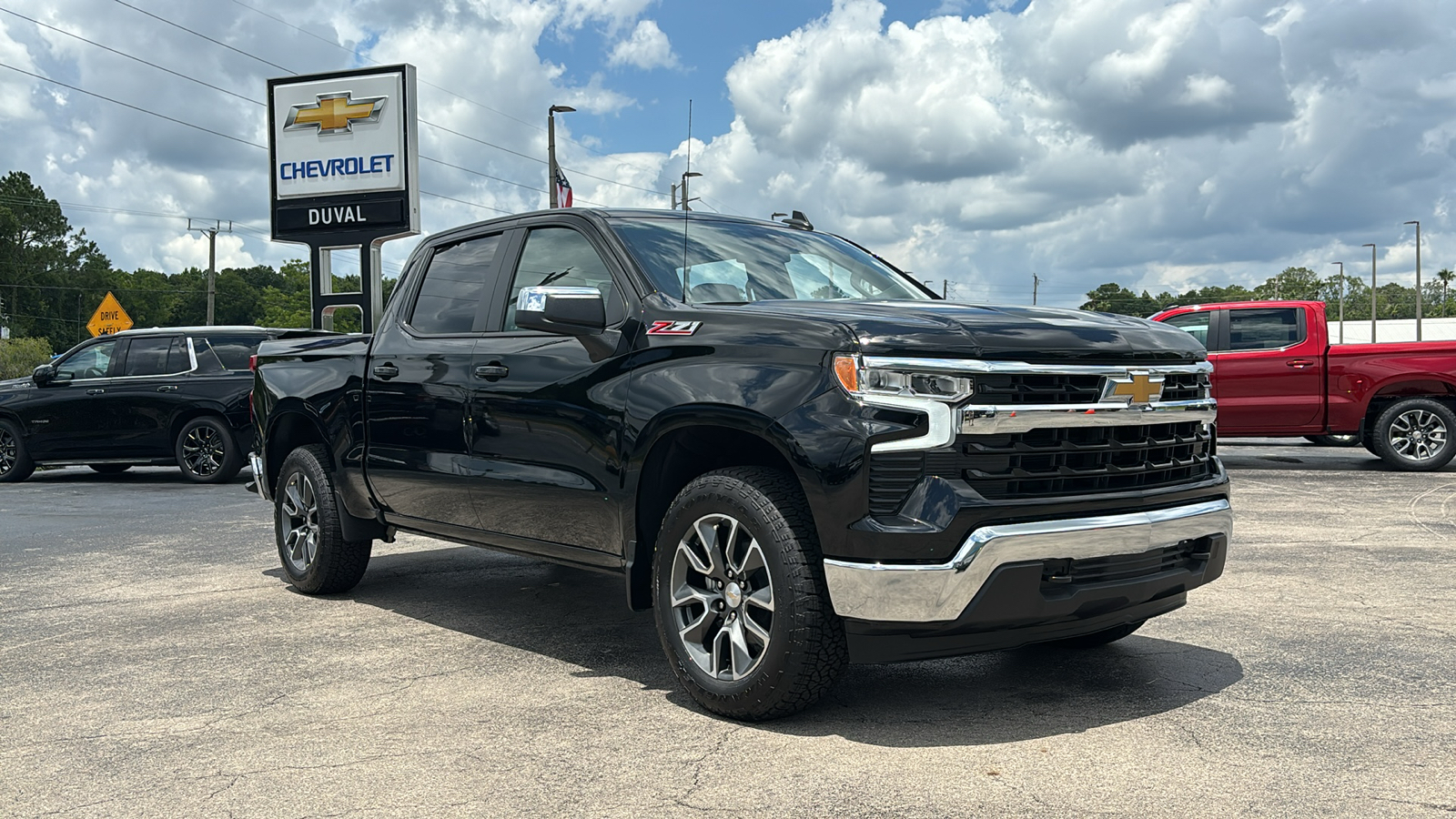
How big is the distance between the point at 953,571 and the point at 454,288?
3.23m

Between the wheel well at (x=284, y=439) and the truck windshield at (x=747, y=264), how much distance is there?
2.72 meters

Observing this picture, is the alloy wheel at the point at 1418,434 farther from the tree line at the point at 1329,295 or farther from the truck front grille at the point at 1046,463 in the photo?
the tree line at the point at 1329,295

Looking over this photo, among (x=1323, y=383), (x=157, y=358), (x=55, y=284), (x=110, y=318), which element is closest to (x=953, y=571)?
(x=1323, y=383)

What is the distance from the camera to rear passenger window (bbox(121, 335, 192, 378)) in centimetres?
1448

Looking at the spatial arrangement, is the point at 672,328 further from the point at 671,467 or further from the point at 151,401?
the point at 151,401

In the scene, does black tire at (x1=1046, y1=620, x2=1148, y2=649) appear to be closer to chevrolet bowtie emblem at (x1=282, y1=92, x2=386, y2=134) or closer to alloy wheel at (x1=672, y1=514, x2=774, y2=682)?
alloy wheel at (x1=672, y1=514, x2=774, y2=682)

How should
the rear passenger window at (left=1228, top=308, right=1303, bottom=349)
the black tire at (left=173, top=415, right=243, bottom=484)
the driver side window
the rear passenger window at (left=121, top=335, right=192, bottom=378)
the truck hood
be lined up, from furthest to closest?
the driver side window < the rear passenger window at (left=121, top=335, right=192, bottom=378) < the black tire at (left=173, top=415, right=243, bottom=484) < the rear passenger window at (left=1228, top=308, right=1303, bottom=349) < the truck hood

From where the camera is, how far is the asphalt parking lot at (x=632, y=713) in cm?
360

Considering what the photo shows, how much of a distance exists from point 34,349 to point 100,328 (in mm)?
38543

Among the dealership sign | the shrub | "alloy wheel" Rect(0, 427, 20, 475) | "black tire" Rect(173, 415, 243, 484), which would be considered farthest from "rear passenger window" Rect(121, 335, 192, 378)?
the shrub

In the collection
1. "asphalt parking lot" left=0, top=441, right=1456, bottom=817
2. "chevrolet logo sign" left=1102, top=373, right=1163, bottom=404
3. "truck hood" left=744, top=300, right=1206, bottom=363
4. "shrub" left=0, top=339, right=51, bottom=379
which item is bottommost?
"asphalt parking lot" left=0, top=441, right=1456, bottom=817

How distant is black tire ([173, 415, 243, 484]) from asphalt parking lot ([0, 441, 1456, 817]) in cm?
685

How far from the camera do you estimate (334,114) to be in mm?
22234

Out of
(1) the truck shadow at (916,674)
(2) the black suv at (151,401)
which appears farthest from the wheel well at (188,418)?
(1) the truck shadow at (916,674)
